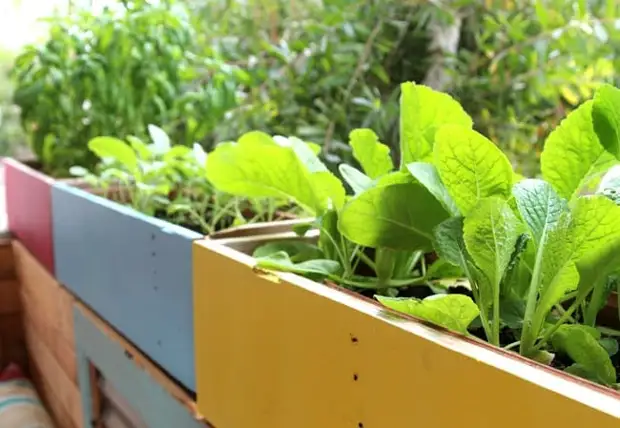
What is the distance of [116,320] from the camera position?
809 mm

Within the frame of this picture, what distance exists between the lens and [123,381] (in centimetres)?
80

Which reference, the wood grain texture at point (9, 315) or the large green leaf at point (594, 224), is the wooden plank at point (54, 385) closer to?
the wood grain texture at point (9, 315)

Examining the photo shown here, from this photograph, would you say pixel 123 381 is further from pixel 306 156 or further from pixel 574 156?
pixel 574 156

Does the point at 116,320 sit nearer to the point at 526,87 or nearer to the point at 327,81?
the point at 327,81

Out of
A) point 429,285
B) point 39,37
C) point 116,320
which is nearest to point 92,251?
point 116,320

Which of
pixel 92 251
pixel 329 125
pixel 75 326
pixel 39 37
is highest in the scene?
pixel 39 37

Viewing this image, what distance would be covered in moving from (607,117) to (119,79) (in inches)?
34.9

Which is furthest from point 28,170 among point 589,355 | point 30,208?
point 589,355

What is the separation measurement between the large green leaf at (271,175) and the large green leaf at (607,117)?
0.19 meters

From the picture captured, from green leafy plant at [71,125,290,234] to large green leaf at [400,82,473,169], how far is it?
0.27 m

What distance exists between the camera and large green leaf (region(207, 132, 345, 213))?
1.68ft

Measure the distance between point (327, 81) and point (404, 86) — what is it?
585mm

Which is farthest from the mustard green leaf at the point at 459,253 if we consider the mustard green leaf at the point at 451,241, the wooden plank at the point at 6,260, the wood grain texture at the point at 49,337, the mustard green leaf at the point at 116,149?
the wooden plank at the point at 6,260

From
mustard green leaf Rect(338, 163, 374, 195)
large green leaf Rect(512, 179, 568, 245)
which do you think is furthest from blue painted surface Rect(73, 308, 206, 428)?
large green leaf Rect(512, 179, 568, 245)
